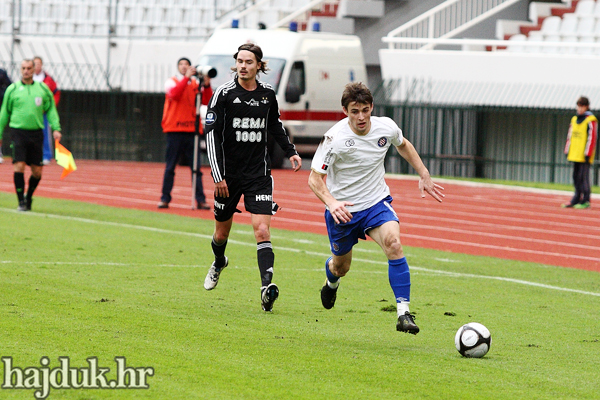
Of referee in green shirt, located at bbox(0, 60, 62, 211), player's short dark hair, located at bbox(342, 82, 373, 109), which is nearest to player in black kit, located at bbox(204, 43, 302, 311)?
player's short dark hair, located at bbox(342, 82, 373, 109)

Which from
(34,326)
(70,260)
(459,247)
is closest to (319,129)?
(459,247)

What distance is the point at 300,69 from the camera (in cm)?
2538

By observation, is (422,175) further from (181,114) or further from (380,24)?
(380,24)

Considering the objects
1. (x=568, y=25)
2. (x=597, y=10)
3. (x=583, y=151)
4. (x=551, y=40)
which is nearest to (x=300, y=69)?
(x=551, y=40)

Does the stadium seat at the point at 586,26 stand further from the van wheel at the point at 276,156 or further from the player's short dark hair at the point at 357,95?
the player's short dark hair at the point at 357,95

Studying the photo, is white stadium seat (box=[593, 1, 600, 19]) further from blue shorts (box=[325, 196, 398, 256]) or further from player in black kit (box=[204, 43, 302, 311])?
blue shorts (box=[325, 196, 398, 256])

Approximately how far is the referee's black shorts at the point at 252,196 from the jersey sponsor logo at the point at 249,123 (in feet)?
1.42

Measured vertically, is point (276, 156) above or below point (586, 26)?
below

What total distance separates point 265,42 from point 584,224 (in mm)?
11187

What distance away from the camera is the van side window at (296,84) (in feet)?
81.6

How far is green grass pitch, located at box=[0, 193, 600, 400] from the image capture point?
5641mm

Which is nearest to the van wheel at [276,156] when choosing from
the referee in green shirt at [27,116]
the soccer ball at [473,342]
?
the referee in green shirt at [27,116]

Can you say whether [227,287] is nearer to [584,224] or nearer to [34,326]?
[34,326]

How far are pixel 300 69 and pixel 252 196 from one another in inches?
A: 686
